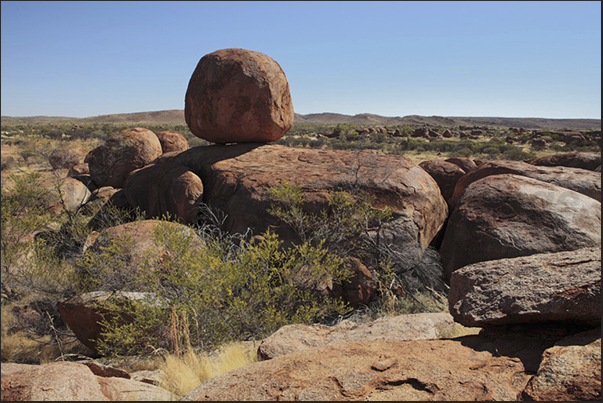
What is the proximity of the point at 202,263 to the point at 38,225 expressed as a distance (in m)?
4.01

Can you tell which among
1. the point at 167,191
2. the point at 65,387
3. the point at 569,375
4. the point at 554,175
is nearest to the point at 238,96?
the point at 167,191

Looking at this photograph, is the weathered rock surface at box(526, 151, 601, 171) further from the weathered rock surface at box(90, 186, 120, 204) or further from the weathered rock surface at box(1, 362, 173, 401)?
the weathered rock surface at box(90, 186, 120, 204)

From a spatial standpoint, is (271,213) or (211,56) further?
(211,56)

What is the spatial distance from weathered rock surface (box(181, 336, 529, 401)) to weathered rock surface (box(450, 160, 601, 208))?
6693 mm

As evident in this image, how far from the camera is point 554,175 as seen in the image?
8453 mm

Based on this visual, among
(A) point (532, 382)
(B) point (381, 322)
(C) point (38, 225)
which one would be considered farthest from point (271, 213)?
(A) point (532, 382)

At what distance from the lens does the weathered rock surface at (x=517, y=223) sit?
6.50m

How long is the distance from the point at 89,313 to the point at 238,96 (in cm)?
589

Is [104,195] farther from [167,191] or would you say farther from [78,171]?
[78,171]

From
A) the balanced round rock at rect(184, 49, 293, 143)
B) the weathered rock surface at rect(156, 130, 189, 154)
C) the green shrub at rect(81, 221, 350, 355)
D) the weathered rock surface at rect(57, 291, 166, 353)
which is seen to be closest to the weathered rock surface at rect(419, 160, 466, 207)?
the balanced round rock at rect(184, 49, 293, 143)

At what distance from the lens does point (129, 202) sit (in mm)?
10930

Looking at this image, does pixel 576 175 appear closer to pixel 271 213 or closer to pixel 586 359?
pixel 271 213

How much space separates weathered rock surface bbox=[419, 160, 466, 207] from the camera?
1067 centimetres

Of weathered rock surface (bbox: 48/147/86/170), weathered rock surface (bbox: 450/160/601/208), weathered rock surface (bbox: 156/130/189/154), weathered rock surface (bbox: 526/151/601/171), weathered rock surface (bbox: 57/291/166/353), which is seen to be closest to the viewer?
weathered rock surface (bbox: 57/291/166/353)
